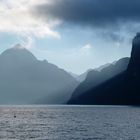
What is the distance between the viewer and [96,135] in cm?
10588

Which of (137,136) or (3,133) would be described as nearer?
(137,136)

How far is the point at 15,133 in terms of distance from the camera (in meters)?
Result: 111

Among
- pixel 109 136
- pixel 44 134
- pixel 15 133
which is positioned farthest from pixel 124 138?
pixel 15 133

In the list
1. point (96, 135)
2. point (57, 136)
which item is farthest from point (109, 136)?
point (57, 136)

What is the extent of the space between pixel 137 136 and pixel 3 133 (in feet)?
112

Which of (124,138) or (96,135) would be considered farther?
(96,135)

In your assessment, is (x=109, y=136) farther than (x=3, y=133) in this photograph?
No

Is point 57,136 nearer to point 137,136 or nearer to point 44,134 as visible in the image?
point 44,134

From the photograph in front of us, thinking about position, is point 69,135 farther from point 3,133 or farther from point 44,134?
point 3,133

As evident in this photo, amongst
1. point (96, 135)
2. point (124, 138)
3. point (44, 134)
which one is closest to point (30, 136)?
point (44, 134)

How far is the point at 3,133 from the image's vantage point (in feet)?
365

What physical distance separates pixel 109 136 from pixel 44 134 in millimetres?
17346

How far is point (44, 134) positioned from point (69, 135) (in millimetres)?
6993

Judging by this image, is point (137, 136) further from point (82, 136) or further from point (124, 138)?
point (82, 136)
